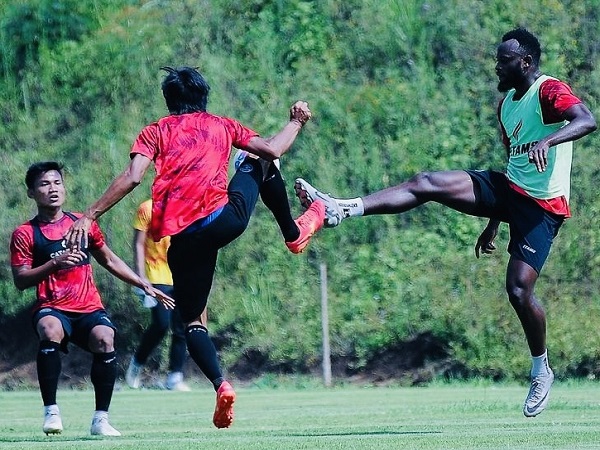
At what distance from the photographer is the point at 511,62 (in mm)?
8695

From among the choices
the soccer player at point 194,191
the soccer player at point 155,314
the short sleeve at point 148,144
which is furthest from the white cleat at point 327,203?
the soccer player at point 155,314

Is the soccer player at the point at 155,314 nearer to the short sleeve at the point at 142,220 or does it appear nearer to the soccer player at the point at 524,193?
the short sleeve at the point at 142,220

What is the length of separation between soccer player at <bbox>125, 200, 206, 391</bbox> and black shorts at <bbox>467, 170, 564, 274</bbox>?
256 inches

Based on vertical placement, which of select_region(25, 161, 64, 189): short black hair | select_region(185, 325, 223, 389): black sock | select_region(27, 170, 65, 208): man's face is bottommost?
select_region(185, 325, 223, 389): black sock

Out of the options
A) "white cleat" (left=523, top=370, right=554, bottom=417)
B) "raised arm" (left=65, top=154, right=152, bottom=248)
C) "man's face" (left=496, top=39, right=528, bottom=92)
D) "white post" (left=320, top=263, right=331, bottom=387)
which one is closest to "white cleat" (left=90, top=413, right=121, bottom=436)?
Result: "raised arm" (left=65, top=154, right=152, bottom=248)

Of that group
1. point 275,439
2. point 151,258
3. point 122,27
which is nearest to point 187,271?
point 275,439

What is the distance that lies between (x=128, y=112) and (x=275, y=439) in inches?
503

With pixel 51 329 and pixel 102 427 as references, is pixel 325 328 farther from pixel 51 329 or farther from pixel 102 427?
pixel 102 427

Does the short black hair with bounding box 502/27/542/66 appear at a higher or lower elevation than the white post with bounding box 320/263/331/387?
higher

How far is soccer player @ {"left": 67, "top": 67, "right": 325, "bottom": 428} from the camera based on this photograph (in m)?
7.80

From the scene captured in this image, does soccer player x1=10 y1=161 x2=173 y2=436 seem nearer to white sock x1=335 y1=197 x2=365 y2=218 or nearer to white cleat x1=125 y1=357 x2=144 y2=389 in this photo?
white sock x1=335 y1=197 x2=365 y2=218

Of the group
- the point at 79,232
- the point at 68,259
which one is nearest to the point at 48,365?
the point at 68,259

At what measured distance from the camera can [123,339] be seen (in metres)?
18.5

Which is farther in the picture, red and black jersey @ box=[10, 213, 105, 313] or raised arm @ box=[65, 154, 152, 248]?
red and black jersey @ box=[10, 213, 105, 313]
